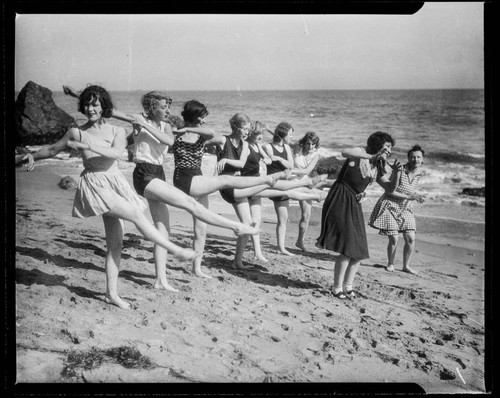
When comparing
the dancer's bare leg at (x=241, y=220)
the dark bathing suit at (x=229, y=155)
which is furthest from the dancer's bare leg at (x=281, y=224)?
the dark bathing suit at (x=229, y=155)

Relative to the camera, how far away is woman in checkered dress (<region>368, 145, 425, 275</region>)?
5.48 meters

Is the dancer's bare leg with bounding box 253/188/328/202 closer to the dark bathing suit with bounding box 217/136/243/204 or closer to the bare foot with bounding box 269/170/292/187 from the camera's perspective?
the bare foot with bounding box 269/170/292/187

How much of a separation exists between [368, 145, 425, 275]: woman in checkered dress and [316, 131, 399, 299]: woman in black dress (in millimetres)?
455

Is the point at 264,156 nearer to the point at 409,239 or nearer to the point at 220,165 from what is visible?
the point at 220,165

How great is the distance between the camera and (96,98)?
456 centimetres

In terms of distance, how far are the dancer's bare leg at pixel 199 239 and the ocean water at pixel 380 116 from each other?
0.76m

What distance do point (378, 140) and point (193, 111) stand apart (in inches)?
66.0

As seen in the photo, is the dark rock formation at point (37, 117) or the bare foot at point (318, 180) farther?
the bare foot at point (318, 180)

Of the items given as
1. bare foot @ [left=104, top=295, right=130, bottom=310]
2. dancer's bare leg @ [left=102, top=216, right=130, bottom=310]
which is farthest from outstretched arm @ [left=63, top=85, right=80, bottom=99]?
bare foot @ [left=104, top=295, right=130, bottom=310]

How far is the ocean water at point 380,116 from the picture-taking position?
493 cm

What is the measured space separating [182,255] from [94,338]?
3.31ft

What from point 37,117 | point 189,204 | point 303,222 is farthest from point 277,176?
point 37,117

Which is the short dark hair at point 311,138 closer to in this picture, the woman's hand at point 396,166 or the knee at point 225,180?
the woman's hand at point 396,166

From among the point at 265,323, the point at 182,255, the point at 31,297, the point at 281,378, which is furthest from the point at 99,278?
the point at 281,378
